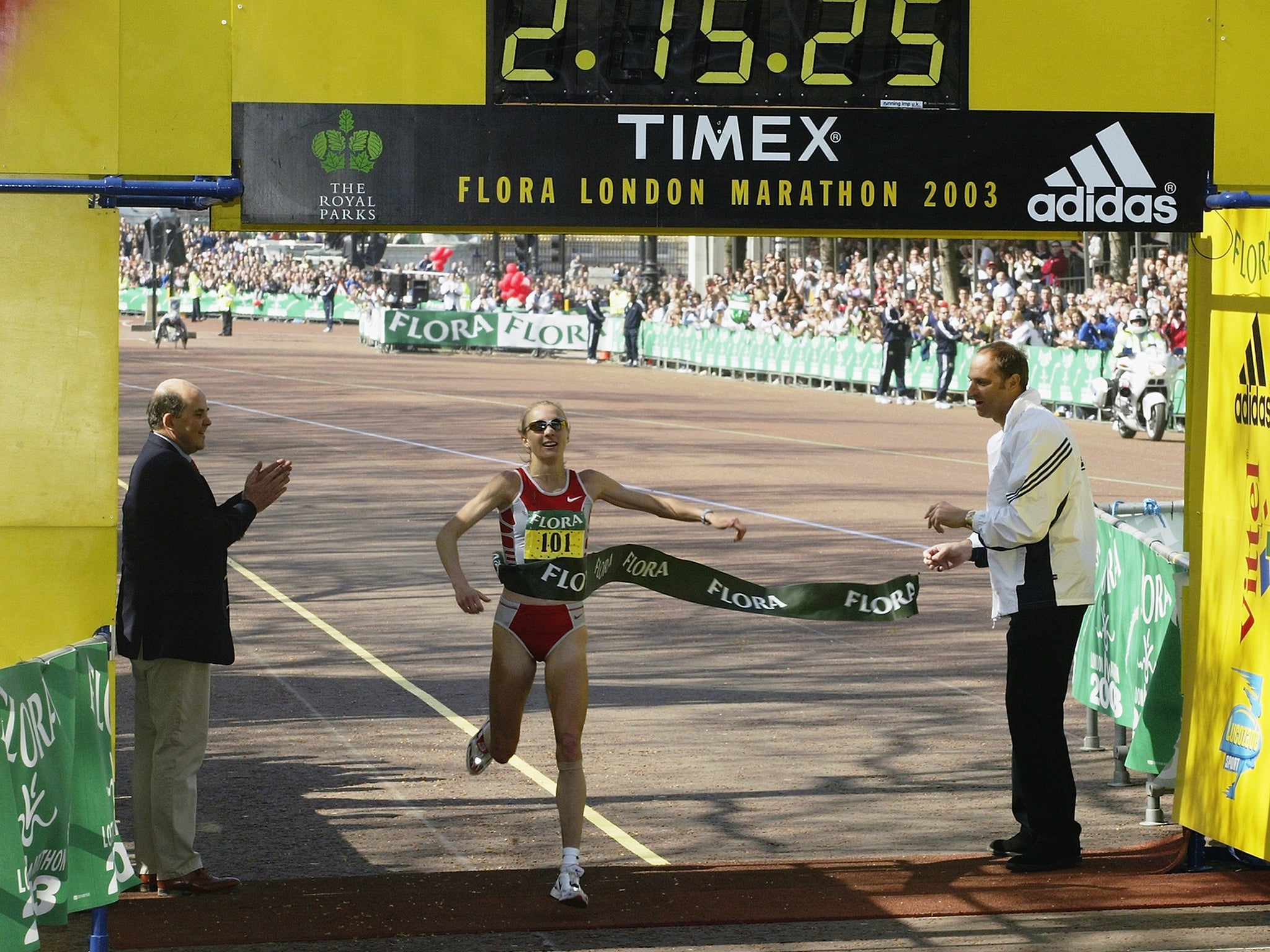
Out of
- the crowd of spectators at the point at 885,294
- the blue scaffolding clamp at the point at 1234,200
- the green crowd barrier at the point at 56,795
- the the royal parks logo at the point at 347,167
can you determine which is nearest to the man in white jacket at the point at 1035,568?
the blue scaffolding clamp at the point at 1234,200

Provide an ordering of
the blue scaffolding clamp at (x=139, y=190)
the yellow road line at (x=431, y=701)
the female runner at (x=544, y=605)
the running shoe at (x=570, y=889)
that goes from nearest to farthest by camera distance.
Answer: the blue scaffolding clamp at (x=139, y=190) → the running shoe at (x=570, y=889) → the female runner at (x=544, y=605) → the yellow road line at (x=431, y=701)

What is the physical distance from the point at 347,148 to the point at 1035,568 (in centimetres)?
334

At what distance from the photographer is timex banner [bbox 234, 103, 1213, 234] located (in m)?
7.37

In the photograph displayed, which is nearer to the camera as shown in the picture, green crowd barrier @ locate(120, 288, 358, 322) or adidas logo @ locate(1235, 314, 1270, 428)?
adidas logo @ locate(1235, 314, 1270, 428)

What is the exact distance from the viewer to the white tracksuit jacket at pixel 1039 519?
7.64m

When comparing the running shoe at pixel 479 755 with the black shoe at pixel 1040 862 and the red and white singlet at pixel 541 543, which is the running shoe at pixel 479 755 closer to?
the red and white singlet at pixel 541 543

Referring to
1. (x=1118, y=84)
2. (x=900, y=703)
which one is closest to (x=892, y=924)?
(x=1118, y=84)

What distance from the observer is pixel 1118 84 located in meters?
7.73

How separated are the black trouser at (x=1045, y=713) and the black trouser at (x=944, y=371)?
92.5 feet

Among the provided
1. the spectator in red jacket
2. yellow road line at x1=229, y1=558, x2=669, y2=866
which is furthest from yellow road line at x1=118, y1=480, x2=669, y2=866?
the spectator in red jacket

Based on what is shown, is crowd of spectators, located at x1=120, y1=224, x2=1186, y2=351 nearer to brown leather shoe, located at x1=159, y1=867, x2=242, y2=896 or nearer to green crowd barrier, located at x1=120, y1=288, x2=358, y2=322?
green crowd barrier, located at x1=120, y1=288, x2=358, y2=322

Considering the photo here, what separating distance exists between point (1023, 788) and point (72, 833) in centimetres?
393

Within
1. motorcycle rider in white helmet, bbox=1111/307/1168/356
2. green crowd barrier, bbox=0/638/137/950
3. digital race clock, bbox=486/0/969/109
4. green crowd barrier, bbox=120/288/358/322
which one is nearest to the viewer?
green crowd barrier, bbox=0/638/137/950

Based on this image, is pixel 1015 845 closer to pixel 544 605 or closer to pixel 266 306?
pixel 544 605
